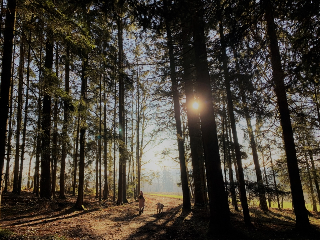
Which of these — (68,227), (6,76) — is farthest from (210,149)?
(6,76)

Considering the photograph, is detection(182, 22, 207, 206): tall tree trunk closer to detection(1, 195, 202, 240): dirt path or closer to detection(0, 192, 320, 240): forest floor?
detection(0, 192, 320, 240): forest floor

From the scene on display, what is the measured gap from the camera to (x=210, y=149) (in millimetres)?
7359

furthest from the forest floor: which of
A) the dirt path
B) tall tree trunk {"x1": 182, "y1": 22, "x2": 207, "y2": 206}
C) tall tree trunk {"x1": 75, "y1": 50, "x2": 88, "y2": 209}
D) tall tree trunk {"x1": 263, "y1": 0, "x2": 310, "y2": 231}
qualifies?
tall tree trunk {"x1": 182, "y1": 22, "x2": 207, "y2": 206}

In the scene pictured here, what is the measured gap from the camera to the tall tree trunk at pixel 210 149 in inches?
275

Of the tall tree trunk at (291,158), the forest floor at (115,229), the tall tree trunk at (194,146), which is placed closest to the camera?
the forest floor at (115,229)

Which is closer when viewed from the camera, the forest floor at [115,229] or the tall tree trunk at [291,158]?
the forest floor at [115,229]

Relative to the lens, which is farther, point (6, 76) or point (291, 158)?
point (291, 158)

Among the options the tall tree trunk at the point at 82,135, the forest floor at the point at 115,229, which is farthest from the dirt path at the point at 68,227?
the tall tree trunk at the point at 82,135

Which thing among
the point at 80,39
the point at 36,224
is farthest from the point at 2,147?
the point at 80,39

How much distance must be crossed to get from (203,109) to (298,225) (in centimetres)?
616

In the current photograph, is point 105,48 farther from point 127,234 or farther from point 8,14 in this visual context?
point 127,234

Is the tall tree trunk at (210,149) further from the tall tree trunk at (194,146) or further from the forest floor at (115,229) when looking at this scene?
the tall tree trunk at (194,146)

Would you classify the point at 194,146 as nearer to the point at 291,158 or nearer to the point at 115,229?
the point at 291,158

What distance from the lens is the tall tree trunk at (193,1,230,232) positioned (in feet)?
22.9
